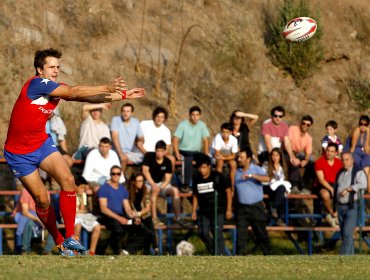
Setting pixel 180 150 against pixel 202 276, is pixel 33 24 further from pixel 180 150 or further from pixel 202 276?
pixel 202 276

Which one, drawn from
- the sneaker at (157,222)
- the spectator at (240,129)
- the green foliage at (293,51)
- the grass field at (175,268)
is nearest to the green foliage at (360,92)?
the green foliage at (293,51)

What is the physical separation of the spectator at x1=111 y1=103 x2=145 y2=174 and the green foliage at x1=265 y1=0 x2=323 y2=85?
7.62m

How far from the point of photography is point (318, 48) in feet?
85.1

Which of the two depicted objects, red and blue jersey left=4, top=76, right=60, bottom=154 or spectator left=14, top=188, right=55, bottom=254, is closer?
red and blue jersey left=4, top=76, right=60, bottom=154

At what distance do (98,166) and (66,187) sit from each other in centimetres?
644

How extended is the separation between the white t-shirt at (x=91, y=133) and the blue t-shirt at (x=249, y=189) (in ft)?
8.79

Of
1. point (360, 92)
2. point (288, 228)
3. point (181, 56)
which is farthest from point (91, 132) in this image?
point (360, 92)

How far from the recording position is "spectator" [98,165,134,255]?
59.1ft

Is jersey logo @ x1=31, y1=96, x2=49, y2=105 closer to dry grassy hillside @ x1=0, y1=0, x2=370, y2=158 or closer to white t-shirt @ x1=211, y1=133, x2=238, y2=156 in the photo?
white t-shirt @ x1=211, y1=133, x2=238, y2=156

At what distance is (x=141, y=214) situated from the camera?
18.2m

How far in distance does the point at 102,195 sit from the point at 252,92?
26.4 ft

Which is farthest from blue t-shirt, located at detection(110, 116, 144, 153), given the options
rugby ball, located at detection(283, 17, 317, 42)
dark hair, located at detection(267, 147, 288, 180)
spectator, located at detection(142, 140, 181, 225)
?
rugby ball, located at detection(283, 17, 317, 42)

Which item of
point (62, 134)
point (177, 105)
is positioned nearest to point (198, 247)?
point (62, 134)

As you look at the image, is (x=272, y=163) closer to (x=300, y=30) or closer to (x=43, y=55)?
(x=300, y=30)
